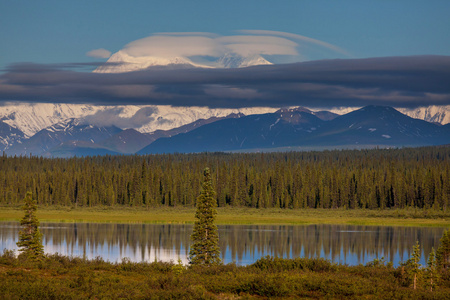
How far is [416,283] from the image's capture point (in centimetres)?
2567

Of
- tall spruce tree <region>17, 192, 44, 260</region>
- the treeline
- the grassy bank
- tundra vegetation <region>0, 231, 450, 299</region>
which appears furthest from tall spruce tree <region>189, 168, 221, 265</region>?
the treeline

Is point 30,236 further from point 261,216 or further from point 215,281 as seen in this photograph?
point 261,216

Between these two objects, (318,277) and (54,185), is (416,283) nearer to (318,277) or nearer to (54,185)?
(318,277)

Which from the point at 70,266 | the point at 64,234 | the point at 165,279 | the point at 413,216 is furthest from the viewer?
the point at 413,216

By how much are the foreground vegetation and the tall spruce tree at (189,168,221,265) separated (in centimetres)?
1025

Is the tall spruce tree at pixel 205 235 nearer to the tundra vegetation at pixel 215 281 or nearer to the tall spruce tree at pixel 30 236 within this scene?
the tall spruce tree at pixel 30 236

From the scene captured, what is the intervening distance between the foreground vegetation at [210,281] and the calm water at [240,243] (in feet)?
62.7

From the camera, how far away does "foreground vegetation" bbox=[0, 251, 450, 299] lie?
70.5ft

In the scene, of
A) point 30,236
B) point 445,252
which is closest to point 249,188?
point 30,236

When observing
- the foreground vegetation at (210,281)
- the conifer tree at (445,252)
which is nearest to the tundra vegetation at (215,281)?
the foreground vegetation at (210,281)

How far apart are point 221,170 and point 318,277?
15522 cm

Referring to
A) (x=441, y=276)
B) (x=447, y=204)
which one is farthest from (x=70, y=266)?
(x=447, y=204)

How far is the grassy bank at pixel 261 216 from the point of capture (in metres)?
107

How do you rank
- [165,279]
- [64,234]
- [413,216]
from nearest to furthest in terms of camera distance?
[165,279], [64,234], [413,216]
